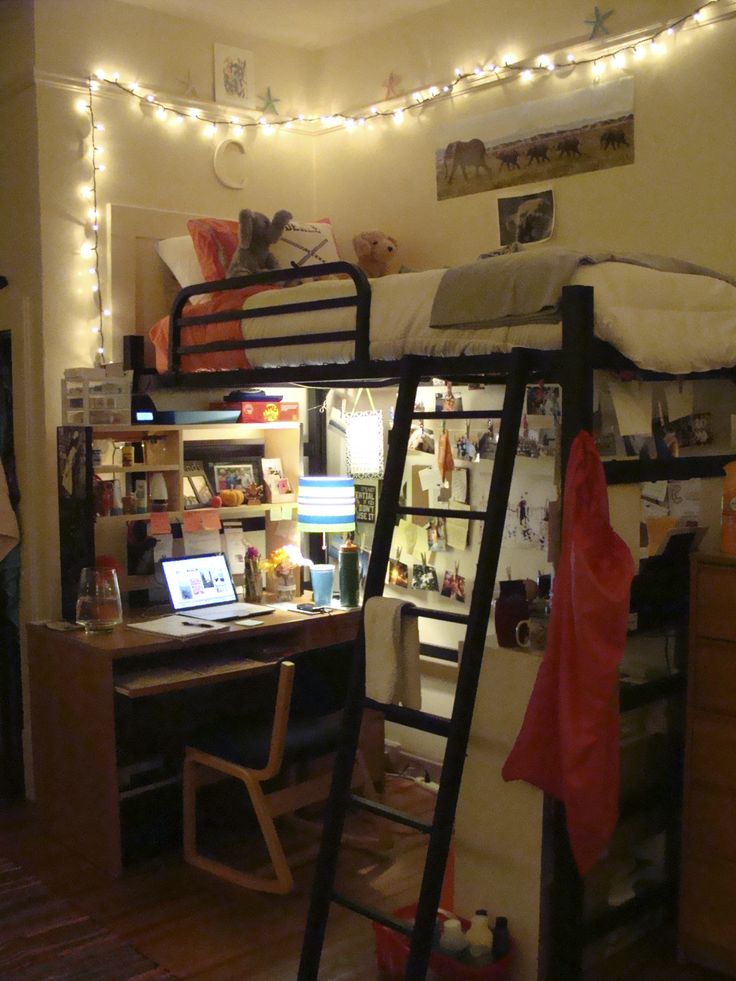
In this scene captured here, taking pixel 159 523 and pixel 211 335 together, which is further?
pixel 159 523

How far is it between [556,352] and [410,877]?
A: 6.23 feet

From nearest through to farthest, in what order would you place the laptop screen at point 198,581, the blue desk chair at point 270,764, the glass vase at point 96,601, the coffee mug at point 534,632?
the coffee mug at point 534,632 < the blue desk chair at point 270,764 < the glass vase at point 96,601 < the laptop screen at point 198,581

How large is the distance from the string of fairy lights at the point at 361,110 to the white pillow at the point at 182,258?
0.27 metres

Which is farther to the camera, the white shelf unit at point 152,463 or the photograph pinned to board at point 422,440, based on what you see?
the photograph pinned to board at point 422,440

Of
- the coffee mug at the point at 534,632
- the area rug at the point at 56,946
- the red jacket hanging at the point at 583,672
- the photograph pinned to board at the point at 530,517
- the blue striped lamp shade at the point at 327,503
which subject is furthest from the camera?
the blue striped lamp shade at the point at 327,503

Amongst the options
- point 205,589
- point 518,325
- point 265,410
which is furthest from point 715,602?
point 265,410

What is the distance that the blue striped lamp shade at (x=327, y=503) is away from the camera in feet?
13.7

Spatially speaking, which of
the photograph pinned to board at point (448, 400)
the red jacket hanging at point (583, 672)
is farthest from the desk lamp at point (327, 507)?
the red jacket hanging at point (583, 672)

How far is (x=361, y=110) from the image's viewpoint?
4.36 m

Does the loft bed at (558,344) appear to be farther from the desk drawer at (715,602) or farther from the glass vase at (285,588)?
the glass vase at (285,588)

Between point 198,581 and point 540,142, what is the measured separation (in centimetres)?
214

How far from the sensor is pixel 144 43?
4012 mm

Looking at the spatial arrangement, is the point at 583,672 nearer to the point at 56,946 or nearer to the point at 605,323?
the point at 605,323

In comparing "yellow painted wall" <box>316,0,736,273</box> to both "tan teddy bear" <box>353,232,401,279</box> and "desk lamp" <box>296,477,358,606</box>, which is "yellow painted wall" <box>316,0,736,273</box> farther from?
"desk lamp" <box>296,477,358,606</box>
